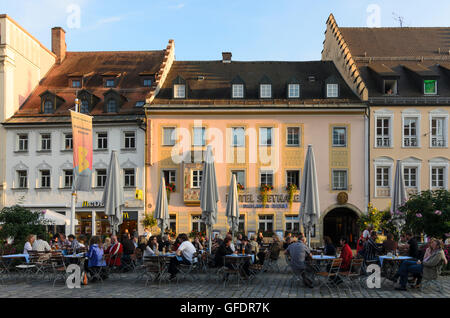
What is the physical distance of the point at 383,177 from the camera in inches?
1328

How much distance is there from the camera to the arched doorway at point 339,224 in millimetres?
35500

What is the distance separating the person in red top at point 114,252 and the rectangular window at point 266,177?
59.7 ft

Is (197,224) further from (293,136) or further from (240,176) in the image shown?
(293,136)

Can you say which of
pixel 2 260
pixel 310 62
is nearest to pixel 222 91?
pixel 310 62

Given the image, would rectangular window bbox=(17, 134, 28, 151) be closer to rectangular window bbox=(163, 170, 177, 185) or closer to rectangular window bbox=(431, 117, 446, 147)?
rectangular window bbox=(163, 170, 177, 185)

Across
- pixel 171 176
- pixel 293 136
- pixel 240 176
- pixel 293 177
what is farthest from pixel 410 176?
pixel 171 176

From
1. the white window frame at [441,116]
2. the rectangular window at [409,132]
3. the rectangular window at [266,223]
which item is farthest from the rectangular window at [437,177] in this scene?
the rectangular window at [266,223]

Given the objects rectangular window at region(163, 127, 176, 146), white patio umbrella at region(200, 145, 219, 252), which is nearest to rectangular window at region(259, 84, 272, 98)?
rectangular window at region(163, 127, 176, 146)

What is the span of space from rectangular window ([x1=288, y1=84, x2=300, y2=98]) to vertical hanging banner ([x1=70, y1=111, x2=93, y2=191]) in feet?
54.9

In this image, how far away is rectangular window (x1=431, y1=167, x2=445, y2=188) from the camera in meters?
33.6

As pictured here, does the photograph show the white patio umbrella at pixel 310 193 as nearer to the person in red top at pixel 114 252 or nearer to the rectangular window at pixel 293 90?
the person in red top at pixel 114 252

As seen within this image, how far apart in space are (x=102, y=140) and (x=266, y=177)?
420 inches

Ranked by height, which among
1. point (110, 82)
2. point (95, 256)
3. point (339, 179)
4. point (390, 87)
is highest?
point (110, 82)
